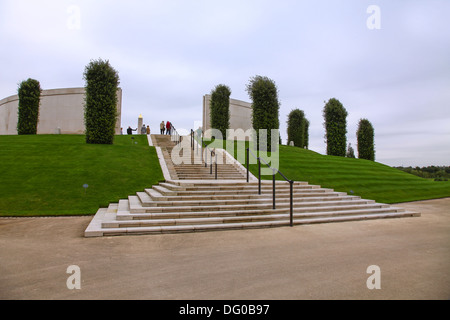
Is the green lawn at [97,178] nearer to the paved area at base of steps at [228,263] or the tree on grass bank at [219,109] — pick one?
the paved area at base of steps at [228,263]

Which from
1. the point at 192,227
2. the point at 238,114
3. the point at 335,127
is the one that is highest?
the point at 238,114

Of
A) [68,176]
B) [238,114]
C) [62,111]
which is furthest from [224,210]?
[62,111]

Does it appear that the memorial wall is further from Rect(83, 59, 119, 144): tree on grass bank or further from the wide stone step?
the wide stone step

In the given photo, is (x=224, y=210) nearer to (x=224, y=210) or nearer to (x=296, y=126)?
(x=224, y=210)

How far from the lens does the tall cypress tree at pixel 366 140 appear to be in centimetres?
2836

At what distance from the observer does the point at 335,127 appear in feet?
85.8

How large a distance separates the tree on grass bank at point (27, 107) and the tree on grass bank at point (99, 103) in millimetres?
10637

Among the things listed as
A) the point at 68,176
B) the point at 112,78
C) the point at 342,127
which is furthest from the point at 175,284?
the point at 342,127

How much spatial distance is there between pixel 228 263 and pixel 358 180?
1207 cm

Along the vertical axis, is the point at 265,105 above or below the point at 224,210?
above

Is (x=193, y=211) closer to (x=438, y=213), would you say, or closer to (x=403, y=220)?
(x=403, y=220)

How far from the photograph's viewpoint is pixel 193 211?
6707 millimetres
